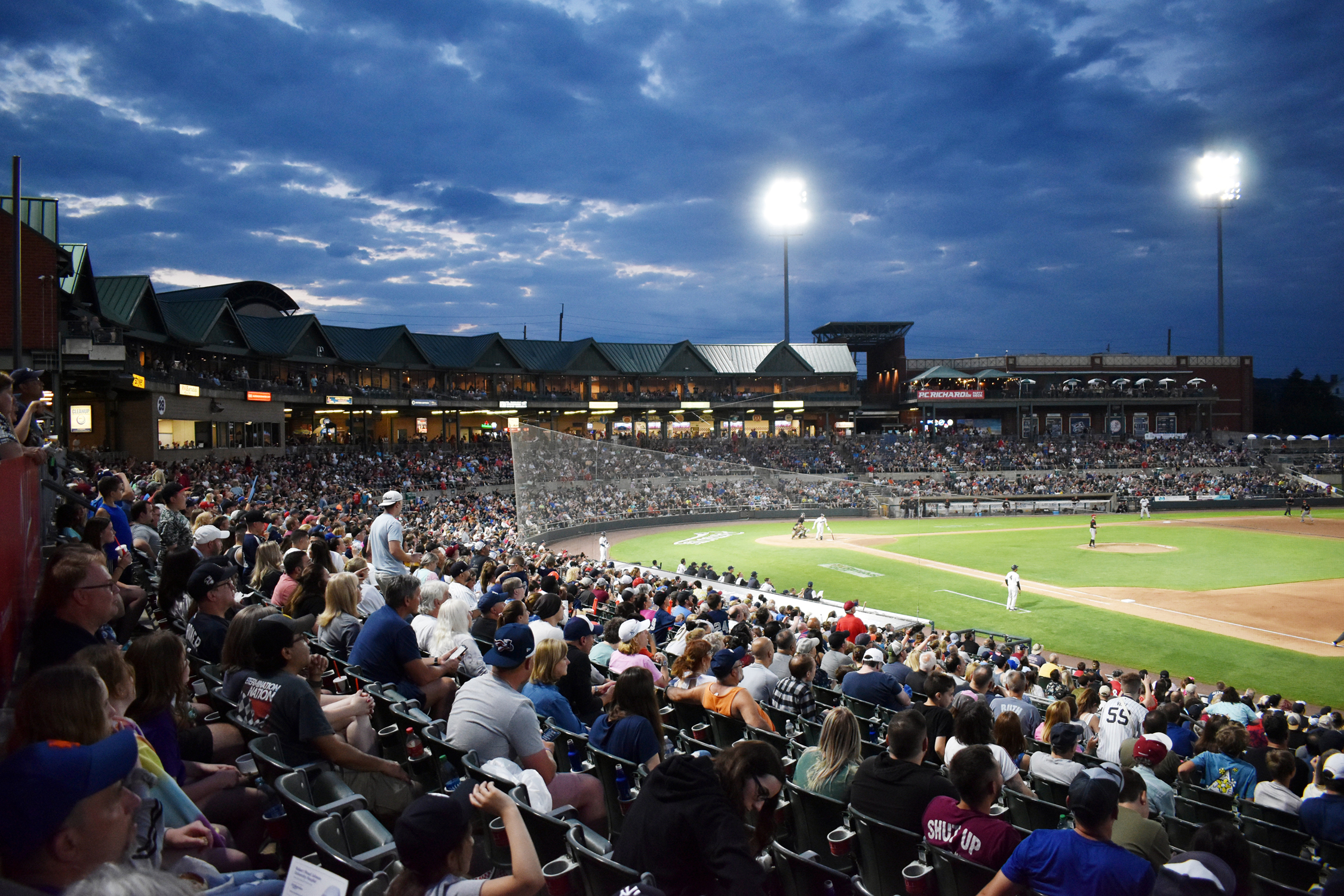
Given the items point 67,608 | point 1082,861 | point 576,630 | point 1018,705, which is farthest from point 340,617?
point 1018,705

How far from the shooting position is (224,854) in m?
3.59

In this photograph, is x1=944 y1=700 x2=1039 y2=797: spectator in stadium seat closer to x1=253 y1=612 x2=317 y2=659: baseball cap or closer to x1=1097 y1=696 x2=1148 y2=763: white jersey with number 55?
x1=1097 y1=696 x2=1148 y2=763: white jersey with number 55

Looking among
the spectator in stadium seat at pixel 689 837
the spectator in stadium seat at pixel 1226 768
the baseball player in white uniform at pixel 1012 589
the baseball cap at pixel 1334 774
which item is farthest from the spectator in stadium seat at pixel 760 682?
the baseball player in white uniform at pixel 1012 589

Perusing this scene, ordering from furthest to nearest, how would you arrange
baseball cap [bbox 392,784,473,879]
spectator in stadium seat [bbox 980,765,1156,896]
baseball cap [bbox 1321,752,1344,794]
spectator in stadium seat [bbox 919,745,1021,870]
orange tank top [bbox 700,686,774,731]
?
orange tank top [bbox 700,686,774,731]
baseball cap [bbox 1321,752,1344,794]
spectator in stadium seat [bbox 919,745,1021,870]
spectator in stadium seat [bbox 980,765,1156,896]
baseball cap [bbox 392,784,473,879]

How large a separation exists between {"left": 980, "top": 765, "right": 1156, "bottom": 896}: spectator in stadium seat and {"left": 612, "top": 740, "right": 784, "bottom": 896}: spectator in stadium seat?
1535 mm

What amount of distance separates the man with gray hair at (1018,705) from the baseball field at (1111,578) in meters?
11.6

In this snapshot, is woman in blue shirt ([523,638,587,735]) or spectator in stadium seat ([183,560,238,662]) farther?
spectator in stadium seat ([183,560,238,662])

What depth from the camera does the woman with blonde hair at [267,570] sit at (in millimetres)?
9148

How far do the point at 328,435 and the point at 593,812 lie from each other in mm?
61297

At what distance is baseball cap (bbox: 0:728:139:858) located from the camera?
7.64 ft

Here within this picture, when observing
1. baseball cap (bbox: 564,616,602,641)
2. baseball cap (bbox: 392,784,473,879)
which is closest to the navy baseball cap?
baseball cap (bbox: 564,616,602,641)

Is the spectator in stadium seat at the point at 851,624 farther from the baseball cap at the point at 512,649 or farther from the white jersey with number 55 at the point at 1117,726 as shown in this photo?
the baseball cap at the point at 512,649

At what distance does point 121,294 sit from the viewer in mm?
36406

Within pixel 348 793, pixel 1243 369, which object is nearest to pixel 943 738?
pixel 348 793
